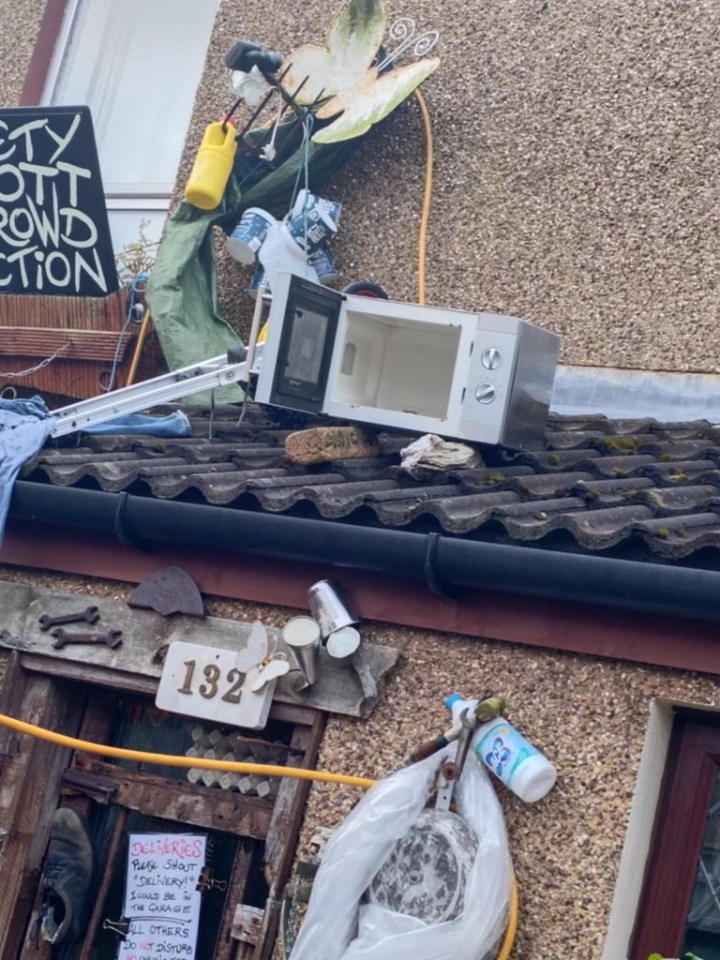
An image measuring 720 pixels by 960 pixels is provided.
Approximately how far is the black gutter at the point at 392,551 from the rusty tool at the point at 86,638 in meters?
0.38

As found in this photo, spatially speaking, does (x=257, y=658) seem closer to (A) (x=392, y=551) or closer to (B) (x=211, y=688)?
(B) (x=211, y=688)

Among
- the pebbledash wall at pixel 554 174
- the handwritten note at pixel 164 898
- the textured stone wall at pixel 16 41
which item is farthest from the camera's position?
the textured stone wall at pixel 16 41

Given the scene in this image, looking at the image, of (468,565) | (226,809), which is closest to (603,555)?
(468,565)

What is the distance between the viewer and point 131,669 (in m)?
5.12

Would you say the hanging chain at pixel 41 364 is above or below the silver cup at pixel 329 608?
above

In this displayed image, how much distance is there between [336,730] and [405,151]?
344 centimetres

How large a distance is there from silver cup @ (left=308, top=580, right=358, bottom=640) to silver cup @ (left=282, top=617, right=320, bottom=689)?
0.03 m

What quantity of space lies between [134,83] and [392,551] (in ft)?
15.2

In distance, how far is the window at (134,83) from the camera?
25.6ft

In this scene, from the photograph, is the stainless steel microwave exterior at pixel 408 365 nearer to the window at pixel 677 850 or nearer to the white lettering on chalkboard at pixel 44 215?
the window at pixel 677 850

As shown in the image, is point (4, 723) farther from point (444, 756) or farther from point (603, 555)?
point (603, 555)

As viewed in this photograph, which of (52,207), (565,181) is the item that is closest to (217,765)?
(52,207)

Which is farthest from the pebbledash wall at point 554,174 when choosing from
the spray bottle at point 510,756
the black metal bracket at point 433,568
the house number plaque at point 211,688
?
the spray bottle at point 510,756

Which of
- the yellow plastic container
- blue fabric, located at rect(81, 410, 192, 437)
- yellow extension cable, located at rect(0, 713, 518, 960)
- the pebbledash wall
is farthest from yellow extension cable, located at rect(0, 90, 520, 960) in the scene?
the yellow plastic container
